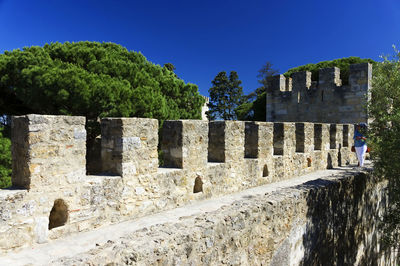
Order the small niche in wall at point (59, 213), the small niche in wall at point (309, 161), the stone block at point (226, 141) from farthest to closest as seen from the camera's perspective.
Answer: the small niche in wall at point (309, 161) → the stone block at point (226, 141) → the small niche in wall at point (59, 213)

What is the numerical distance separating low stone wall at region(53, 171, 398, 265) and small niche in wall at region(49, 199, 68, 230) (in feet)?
3.86

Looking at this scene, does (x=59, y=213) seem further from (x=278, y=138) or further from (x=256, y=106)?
(x=256, y=106)

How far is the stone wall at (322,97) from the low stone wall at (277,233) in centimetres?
550

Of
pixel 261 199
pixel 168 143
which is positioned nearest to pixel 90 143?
pixel 168 143

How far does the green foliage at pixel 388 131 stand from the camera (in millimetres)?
5723

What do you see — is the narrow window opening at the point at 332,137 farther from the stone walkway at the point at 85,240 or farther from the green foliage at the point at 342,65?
the green foliage at the point at 342,65

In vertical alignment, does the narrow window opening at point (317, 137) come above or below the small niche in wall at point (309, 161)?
above

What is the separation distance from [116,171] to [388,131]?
4880 mm

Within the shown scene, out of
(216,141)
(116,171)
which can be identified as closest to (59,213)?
(116,171)

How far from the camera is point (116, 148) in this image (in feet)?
13.6

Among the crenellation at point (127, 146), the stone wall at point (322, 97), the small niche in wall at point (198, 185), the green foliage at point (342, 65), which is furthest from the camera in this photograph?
the green foliage at point (342, 65)

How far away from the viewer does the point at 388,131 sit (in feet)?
19.4

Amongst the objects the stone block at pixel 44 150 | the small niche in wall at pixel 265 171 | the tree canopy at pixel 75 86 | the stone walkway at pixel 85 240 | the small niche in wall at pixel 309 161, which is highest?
the tree canopy at pixel 75 86

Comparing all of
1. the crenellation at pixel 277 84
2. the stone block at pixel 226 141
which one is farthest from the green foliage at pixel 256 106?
the stone block at pixel 226 141
